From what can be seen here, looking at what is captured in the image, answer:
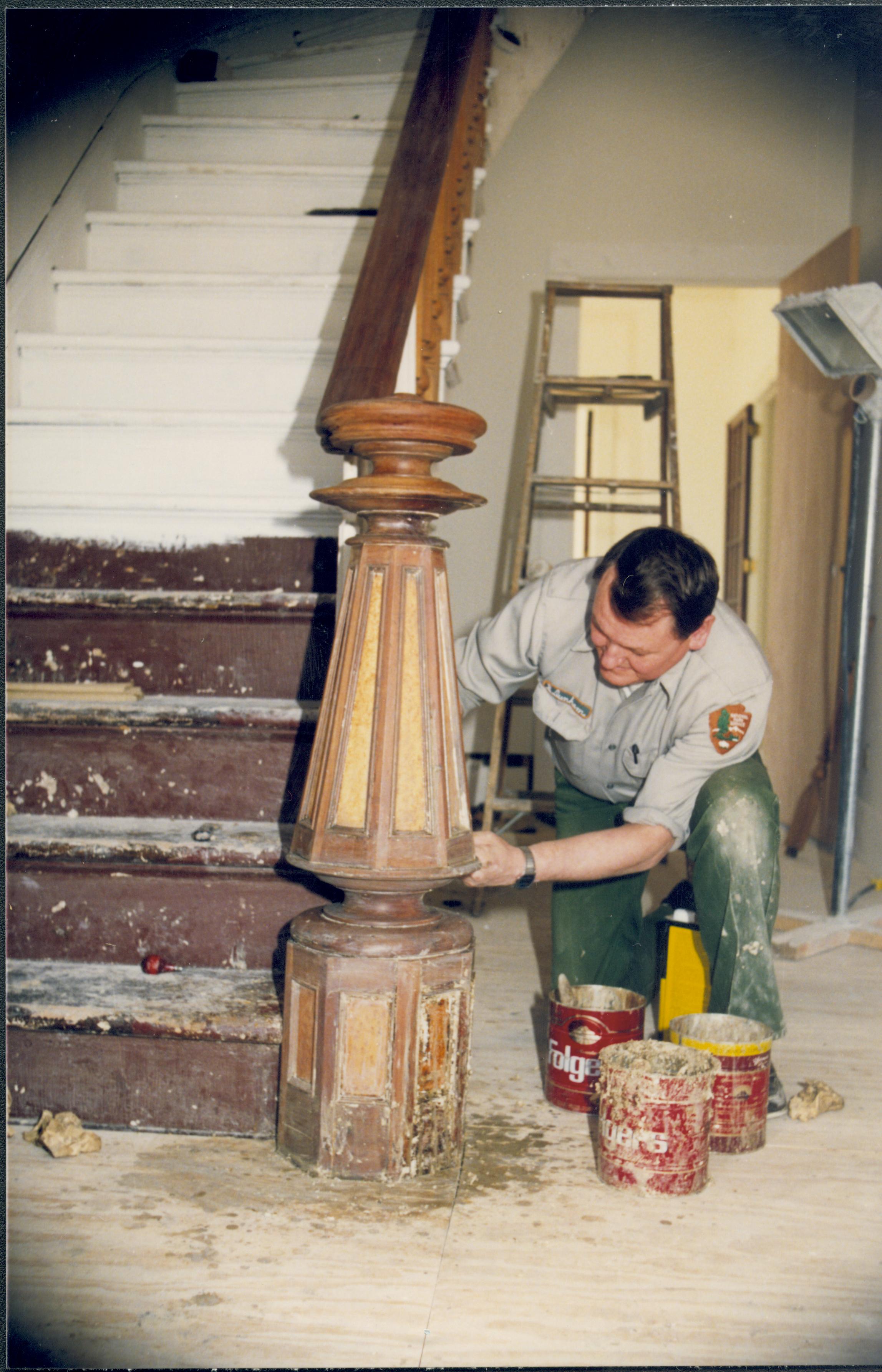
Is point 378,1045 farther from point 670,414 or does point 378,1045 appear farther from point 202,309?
point 670,414

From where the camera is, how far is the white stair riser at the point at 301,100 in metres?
3.48

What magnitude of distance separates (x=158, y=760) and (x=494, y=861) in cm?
61

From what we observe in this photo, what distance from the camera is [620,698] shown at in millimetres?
2111

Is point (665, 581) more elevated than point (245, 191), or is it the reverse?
point (245, 191)

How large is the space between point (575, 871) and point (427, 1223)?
23.4 inches

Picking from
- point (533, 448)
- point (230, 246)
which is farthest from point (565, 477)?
point (230, 246)

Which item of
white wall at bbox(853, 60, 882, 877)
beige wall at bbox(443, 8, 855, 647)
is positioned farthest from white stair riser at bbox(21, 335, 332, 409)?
white wall at bbox(853, 60, 882, 877)

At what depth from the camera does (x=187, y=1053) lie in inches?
63.2

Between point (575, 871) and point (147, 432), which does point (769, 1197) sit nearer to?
point (575, 871)

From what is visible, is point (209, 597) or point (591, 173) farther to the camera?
point (591, 173)

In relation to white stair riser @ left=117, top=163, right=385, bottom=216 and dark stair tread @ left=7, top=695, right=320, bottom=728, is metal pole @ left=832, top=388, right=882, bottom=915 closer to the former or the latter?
white stair riser @ left=117, top=163, right=385, bottom=216

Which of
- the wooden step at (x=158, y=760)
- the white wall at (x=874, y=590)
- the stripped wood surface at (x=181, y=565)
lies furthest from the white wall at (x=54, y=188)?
the white wall at (x=874, y=590)

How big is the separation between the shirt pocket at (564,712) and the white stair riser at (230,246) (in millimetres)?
1439

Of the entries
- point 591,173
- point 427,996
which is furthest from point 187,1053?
point 591,173
